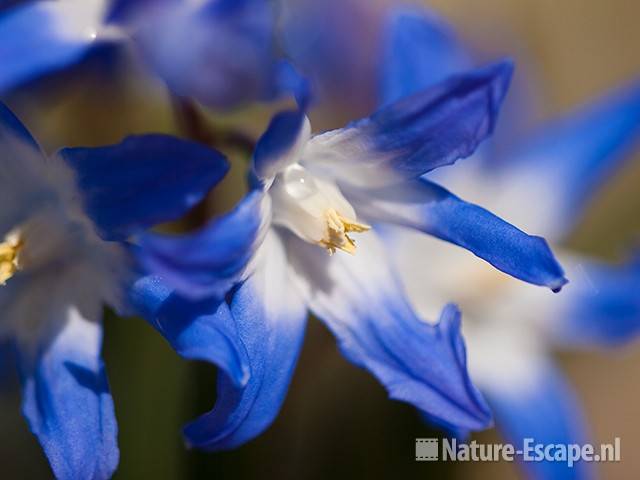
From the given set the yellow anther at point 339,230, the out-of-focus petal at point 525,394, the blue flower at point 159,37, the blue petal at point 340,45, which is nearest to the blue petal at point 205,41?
the blue flower at point 159,37

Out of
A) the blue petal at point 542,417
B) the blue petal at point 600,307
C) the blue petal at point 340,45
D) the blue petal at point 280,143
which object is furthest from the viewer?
the blue petal at point 340,45

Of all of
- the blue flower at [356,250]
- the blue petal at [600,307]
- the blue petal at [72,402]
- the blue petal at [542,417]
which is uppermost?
the blue flower at [356,250]

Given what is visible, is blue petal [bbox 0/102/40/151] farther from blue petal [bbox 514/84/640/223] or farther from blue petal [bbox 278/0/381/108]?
blue petal [bbox 278/0/381/108]

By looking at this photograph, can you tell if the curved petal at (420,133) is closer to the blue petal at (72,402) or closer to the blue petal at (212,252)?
the blue petal at (212,252)

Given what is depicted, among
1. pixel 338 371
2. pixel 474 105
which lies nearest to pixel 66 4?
pixel 474 105

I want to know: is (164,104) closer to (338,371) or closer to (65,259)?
(338,371)

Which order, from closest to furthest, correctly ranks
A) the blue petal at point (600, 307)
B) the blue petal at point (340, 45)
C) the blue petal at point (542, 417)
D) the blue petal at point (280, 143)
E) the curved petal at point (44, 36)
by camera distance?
the blue petal at point (280, 143) < the curved petal at point (44, 36) < the blue petal at point (542, 417) < the blue petal at point (600, 307) < the blue petal at point (340, 45)

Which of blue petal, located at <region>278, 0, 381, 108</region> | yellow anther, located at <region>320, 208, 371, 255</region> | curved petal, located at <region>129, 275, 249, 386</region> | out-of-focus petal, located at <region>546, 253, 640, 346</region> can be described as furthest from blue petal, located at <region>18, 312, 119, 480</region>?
blue petal, located at <region>278, 0, 381, 108</region>

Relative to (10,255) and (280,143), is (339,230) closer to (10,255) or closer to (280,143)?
(280,143)
